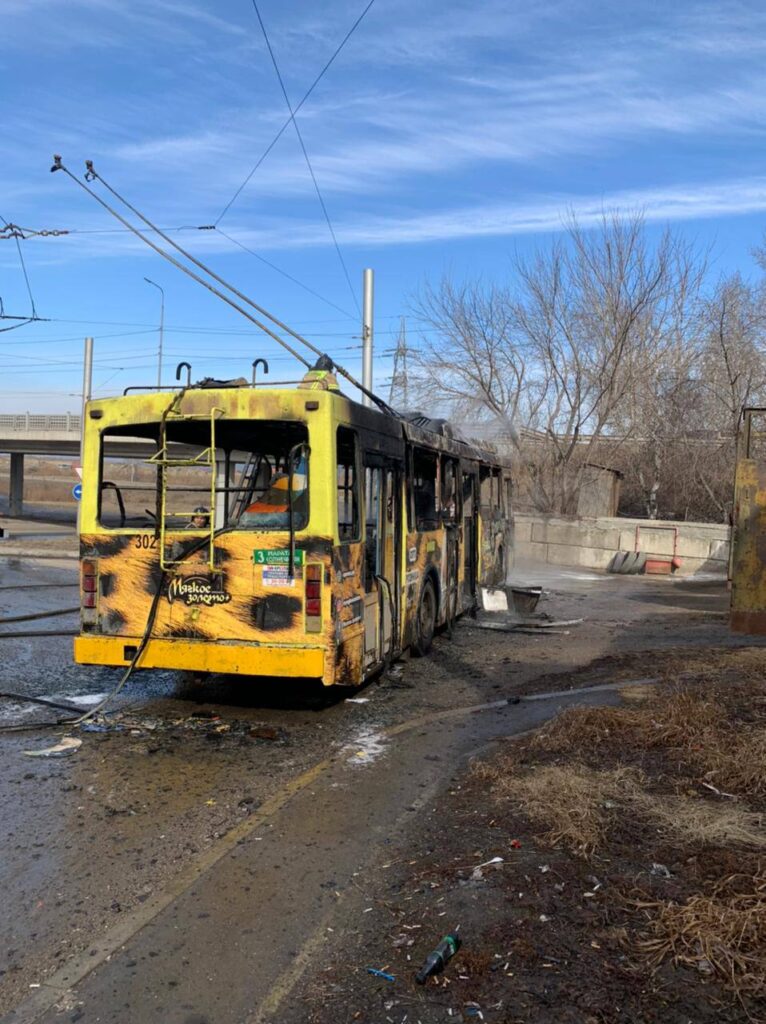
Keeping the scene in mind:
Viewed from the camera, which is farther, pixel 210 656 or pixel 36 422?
pixel 36 422

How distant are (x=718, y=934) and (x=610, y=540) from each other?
2229cm

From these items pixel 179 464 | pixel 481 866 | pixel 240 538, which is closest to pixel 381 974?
pixel 481 866

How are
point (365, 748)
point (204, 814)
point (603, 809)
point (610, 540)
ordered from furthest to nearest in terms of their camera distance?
point (610, 540)
point (365, 748)
point (204, 814)
point (603, 809)

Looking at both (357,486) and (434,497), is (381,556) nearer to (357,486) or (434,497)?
(357,486)

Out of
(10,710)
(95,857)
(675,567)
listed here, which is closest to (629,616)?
(675,567)

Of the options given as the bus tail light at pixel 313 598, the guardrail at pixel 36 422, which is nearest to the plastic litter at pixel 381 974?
the bus tail light at pixel 313 598

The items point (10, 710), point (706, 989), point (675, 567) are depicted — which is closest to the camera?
point (706, 989)

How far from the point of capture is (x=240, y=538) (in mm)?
6656

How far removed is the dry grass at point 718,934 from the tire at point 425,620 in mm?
6327

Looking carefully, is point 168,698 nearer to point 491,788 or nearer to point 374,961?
point 491,788

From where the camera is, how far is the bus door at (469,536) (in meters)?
12.3

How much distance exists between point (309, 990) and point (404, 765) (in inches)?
114

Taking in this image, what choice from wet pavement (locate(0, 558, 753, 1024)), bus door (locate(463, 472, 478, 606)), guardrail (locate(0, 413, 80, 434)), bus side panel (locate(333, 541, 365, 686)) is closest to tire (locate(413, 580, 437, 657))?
wet pavement (locate(0, 558, 753, 1024))

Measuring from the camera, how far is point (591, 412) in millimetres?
28312
